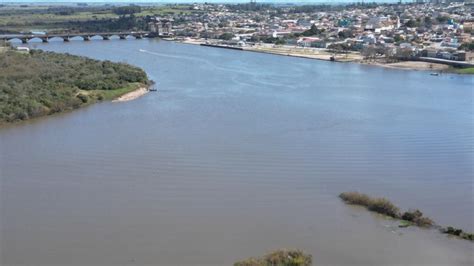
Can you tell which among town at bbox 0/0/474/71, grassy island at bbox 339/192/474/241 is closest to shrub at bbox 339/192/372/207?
grassy island at bbox 339/192/474/241

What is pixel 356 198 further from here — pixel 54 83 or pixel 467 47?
pixel 467 47

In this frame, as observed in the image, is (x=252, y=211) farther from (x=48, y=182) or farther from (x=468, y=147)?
Result: (x=468, y=147)

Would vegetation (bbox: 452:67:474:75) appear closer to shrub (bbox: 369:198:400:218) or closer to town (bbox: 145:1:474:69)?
town (bbox: 145:1:474:69)

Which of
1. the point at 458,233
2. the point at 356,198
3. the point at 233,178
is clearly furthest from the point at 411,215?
the point at 233,178

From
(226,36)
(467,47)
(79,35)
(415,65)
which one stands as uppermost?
(467,47)

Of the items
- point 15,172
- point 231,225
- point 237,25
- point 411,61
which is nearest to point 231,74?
point 411,61

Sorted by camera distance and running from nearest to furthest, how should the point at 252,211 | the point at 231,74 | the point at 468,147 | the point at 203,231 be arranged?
the point at 203,231 < the point at 252,211 < the point at 468,147 < the point at 231,74
